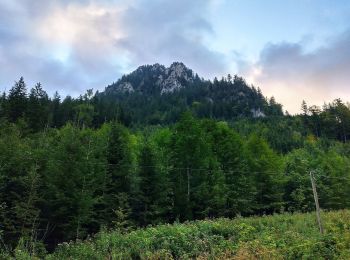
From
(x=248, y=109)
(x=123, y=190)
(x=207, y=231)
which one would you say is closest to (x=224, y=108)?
(x=248, y=109)

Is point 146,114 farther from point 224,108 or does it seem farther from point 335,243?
point 335,243

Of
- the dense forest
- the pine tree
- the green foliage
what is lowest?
the green foliage

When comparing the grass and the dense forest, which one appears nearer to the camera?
the grass

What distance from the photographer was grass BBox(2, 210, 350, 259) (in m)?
13.9

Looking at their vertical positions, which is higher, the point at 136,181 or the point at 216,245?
the point at 136,181

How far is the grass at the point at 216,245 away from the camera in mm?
13875

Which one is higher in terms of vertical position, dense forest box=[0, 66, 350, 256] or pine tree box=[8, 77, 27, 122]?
pine tree box=[8, 77, 27, 122]

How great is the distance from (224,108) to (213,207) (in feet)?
508

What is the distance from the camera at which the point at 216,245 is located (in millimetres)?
17422

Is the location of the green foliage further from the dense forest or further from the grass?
the dense forest

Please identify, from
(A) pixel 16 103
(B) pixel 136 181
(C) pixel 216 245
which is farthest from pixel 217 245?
(A) pixel 16 103

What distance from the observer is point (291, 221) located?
28062 mm

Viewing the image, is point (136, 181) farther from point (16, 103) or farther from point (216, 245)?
point (16, 103)

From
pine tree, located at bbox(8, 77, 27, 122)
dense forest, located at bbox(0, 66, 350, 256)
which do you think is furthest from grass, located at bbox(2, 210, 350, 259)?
pine tree, located at bbox(8, 77, 27, 122)
